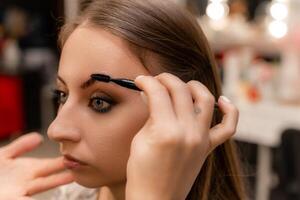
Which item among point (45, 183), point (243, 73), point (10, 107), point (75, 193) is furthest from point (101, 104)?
point (10, 107)

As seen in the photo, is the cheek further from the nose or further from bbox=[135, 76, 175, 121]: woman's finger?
bbox=[135, 76, 175, 121]: woman's finger

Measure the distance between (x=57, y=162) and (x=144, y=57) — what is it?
26cm

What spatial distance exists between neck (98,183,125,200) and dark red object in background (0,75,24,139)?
378cm

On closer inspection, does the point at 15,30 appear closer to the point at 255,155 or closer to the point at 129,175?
the point at 255,155

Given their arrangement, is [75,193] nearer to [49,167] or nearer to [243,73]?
[49,167]

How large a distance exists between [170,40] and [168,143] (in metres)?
0.26

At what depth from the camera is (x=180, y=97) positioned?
0.65 meters

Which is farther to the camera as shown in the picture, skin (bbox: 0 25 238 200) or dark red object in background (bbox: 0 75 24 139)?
dark red object in background (bbox: 0 75 24 139)

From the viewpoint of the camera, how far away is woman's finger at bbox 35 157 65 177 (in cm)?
93

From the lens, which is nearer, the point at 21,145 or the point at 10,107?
the point at 21,145

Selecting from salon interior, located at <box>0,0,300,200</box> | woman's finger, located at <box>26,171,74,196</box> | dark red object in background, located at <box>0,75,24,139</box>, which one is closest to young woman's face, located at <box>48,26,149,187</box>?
woman's finger, located at <box>26,171,74,196</box>

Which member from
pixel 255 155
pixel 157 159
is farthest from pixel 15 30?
pixel 157 159

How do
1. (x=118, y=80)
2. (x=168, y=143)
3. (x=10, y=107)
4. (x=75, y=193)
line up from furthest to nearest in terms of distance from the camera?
(x=10, y=107)
(x=75, y=193)
(x=118, y=80)
(x=168, y=143)

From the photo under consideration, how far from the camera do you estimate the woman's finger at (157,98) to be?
634mm
